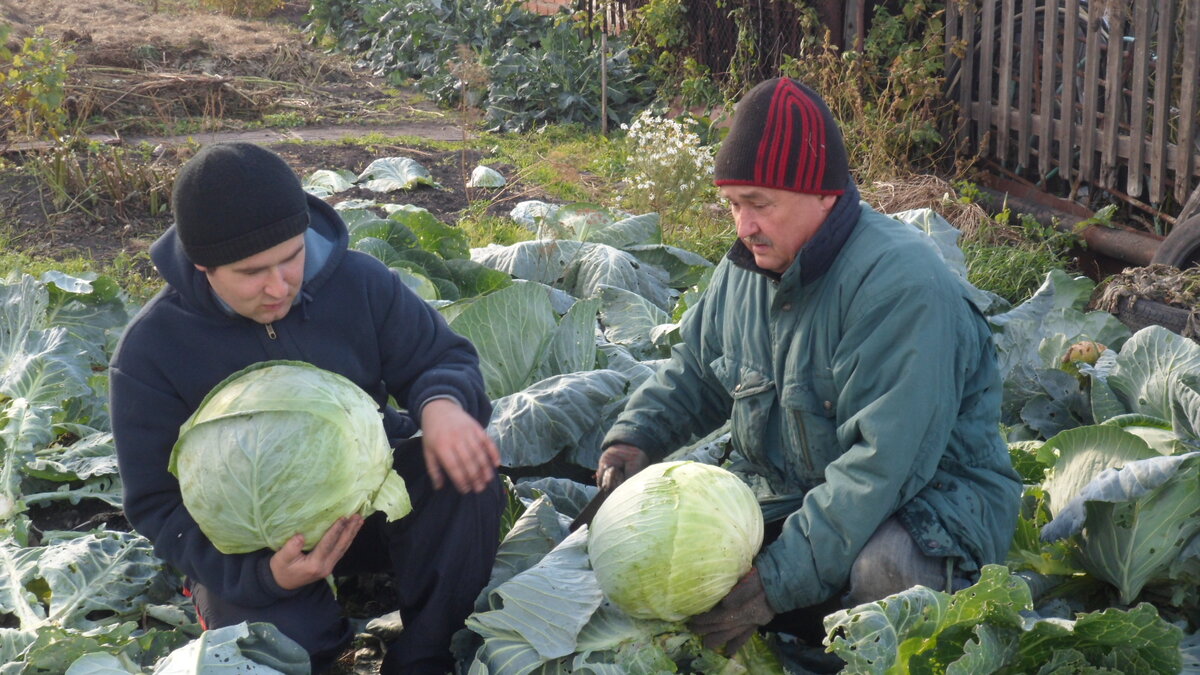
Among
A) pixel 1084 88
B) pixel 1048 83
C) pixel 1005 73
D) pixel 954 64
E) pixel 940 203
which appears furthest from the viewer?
pixel 954 64

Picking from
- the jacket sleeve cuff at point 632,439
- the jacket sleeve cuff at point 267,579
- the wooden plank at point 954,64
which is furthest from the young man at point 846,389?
the wooden plank at point 954,64

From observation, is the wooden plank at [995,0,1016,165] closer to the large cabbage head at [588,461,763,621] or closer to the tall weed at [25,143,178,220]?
the large cabbage head at [588,461,763,621]

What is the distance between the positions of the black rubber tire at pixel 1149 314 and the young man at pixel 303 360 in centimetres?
336

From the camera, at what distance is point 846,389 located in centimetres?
254

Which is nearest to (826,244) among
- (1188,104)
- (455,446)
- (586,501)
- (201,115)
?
(455,446)

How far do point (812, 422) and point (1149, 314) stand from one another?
2.93 metres

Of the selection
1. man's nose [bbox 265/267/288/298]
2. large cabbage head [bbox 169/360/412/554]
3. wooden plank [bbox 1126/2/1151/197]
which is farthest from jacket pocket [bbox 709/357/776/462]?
wooden plank [bbox 1126/2/1151/197]

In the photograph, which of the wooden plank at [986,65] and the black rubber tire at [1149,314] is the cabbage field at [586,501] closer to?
the black rubber tire at [1149,314]

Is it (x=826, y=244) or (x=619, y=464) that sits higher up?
(x=826, y=244)

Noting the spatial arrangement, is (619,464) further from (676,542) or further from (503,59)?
(503,59)

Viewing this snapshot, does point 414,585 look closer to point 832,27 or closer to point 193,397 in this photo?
point 193,397

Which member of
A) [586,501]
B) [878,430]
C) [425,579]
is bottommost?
[586,501]

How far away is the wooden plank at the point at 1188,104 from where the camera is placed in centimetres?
554

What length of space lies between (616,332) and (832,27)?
15.3ft
